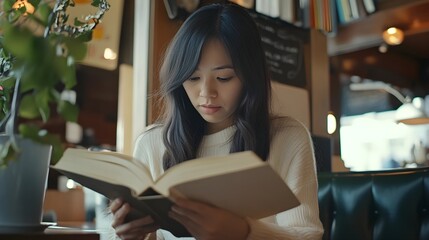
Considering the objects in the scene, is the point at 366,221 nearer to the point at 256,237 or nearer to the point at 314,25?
the point at 256,237

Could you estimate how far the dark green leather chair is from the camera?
1526 millimetres

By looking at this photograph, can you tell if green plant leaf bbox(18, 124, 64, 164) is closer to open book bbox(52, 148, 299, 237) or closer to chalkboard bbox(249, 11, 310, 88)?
open book bbox(52, 148, 299, 237)

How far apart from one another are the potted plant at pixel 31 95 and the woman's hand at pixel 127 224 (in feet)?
0.42

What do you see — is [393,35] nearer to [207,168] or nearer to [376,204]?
[376,204]

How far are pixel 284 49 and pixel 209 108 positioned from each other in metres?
1.43

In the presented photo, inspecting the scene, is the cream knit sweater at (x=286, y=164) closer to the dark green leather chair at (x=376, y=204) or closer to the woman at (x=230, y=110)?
the woman at (x=230, y=110)

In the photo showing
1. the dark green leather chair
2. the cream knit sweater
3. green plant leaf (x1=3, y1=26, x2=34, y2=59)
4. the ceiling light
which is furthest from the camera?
the ceiling light

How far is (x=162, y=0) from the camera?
6.54ft

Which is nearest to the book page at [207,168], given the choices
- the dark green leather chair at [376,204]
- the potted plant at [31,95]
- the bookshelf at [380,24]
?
the potted plant at [31,95]

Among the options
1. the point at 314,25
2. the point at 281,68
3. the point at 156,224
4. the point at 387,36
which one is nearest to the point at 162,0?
the point at 281,68

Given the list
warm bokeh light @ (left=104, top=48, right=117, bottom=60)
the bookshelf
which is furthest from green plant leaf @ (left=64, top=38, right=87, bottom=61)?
the bookshelf

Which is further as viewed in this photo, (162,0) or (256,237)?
(162,0)

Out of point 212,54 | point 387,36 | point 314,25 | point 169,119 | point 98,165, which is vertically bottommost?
point 98,165

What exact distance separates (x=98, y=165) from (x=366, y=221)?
3.37 ft
